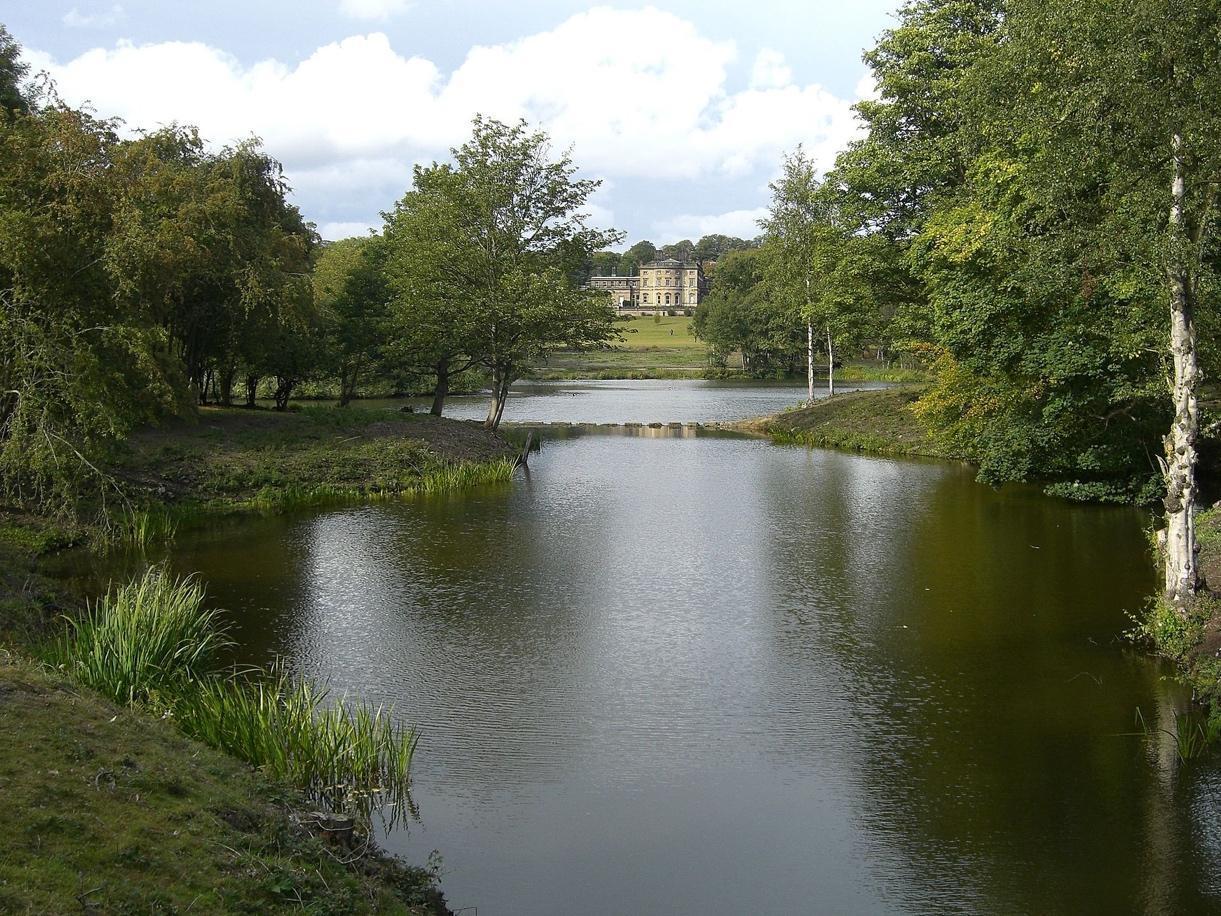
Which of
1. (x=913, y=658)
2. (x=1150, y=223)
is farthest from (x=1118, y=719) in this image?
(x=1150, y=223)

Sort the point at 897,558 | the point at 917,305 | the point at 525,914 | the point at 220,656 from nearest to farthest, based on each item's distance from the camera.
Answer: the point at 525,914, the point at 220,656, the point at 897,558, the point at 917,305

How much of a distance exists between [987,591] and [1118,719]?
583 cm

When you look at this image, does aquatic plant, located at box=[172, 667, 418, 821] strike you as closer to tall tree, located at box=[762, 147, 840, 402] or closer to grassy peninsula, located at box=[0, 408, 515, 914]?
grassy peninsula, located at box=[0, 408, 515, 914]

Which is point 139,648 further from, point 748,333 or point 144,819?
point 748,333

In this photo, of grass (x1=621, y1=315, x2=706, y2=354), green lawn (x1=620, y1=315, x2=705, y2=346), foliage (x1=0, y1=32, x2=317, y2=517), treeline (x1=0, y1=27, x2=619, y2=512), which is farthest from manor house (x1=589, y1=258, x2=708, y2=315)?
foliage (x1=0, y1=32, x2=317, y2=517)

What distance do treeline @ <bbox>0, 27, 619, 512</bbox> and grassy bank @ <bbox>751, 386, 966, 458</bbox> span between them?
10416mm

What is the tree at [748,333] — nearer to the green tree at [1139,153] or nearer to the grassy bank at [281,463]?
the grassy bank at [281,463]

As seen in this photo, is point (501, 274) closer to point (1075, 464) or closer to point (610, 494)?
point (610, 494)

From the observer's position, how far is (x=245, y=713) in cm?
952

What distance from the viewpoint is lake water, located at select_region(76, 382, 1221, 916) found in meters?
8.57

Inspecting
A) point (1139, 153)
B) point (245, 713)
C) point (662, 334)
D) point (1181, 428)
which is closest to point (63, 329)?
point (245, 713)

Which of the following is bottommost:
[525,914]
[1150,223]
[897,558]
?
[525,914]

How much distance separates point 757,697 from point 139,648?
7212 millimetres

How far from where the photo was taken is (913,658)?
45.8 ft
